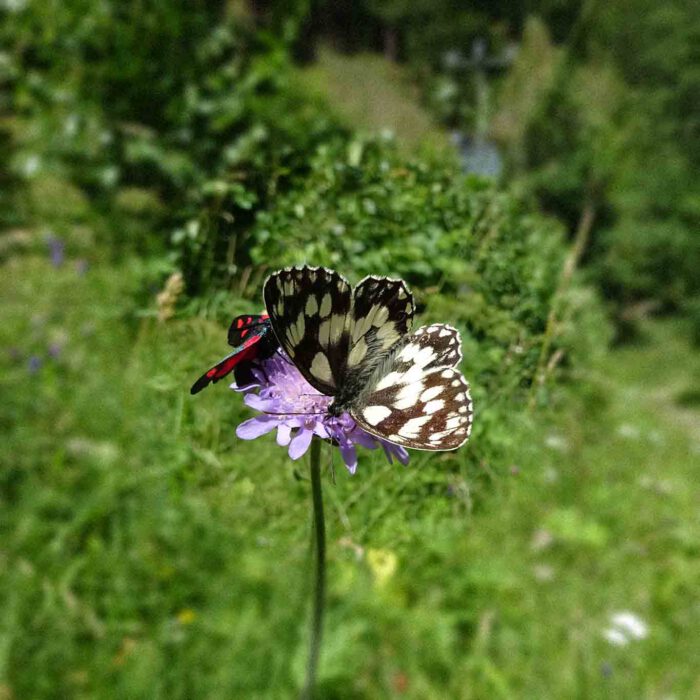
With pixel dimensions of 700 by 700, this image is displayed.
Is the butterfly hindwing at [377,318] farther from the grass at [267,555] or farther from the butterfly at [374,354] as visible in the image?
the grass at [267,555]

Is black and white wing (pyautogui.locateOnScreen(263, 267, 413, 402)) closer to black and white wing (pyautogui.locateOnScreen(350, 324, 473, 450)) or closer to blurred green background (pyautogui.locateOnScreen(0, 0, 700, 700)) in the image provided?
black and white wing (pyautogui.locateOnScreen(350, 324, 473, 450))

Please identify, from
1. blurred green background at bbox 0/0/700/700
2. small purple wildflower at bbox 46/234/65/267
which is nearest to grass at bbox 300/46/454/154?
blurred green background at bbox 0/0/700/700

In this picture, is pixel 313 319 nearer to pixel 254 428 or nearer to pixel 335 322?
pixel 335 322

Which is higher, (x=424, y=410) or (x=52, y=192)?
(x=52, y=192)

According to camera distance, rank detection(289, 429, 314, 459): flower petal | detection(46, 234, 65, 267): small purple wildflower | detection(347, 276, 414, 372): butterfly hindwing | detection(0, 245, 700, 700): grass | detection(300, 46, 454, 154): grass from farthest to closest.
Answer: detection(300, 46, 454, 154): grass → detection(46, 234, 65, 267): small purple wildflower → detection(0, 245, 700, 700): grass → detection(347, 276, 414, 372): butterfly hindwing → detection(289, 429, 314, 459): flower petal

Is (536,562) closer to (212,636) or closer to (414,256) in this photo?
(212,636)

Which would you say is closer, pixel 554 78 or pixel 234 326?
pixel 234 326

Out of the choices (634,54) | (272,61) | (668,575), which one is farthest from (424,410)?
(634,54)
